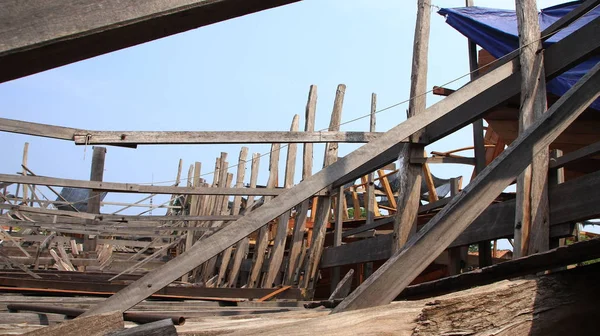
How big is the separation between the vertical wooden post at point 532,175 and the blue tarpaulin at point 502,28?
1377mm

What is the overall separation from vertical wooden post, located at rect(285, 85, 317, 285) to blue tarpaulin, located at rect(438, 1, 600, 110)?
2815 mm

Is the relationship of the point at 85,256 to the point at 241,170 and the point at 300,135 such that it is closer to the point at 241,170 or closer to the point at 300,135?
the point at 241,170

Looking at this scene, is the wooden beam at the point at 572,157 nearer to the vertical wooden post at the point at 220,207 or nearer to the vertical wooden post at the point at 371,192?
the vertical wooden post at the point at 371,192

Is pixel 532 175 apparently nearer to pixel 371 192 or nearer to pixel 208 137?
pixel 208 137

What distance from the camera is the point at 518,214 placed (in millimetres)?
4109

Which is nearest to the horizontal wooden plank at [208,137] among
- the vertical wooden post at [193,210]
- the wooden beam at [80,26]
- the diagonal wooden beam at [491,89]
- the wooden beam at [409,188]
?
the wooden beam at [409,188]

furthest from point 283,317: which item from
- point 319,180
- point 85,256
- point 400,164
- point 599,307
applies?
point 85,256

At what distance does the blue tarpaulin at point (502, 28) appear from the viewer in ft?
19.1

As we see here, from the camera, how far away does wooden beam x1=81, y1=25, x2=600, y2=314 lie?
3484 millimetres

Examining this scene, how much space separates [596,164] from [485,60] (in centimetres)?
192

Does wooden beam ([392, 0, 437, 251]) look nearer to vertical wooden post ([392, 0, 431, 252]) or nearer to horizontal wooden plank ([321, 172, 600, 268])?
vertical wooden post ([392, 0, 431, 252])

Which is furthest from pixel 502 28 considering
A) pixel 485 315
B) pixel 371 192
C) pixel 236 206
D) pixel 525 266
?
pixel 236 206

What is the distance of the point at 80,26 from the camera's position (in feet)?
3.84

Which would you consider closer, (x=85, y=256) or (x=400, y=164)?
(x=400, y=164)
